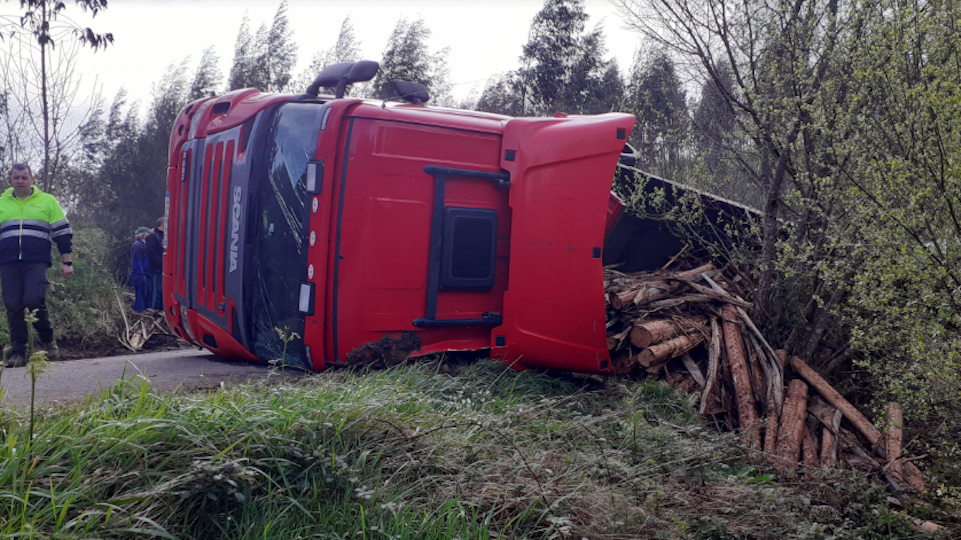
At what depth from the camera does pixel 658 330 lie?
5.10 m

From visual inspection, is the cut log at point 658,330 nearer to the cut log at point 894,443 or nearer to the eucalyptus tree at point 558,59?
the cut log at point 894,443

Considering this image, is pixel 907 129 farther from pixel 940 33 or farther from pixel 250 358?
pixel 250 358

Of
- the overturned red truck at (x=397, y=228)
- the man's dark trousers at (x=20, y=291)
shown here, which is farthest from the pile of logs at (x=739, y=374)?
the man's dark trousers at (x=20, y=291)

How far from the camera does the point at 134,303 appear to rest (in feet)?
28.5

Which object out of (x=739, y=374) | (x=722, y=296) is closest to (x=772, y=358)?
(x=739, y=374)

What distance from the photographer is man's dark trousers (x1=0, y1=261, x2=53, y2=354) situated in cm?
579

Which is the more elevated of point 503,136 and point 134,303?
point 503,136

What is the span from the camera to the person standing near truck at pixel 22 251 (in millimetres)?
5770

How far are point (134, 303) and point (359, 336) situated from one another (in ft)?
18.7

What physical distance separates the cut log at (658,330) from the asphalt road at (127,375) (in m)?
2.70

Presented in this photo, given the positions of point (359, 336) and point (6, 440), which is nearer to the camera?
point (6, 440)

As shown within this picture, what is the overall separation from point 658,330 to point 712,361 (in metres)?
0.48

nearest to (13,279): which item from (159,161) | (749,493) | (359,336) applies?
(359,336)

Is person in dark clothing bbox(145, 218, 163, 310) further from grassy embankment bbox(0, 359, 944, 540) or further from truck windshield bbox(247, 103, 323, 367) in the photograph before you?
grassy embankment bbox(0, 359, 944, 540)
